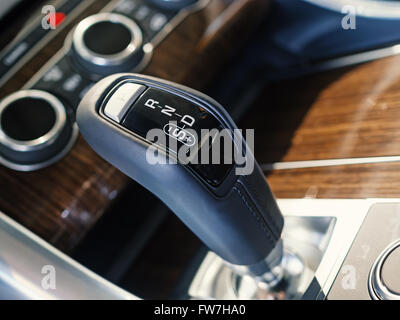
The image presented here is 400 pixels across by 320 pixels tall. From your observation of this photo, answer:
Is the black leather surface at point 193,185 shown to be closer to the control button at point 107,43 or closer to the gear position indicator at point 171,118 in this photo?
Answer: the gear position indicator at point 171,118

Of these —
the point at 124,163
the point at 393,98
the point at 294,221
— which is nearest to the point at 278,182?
the point at 294,221

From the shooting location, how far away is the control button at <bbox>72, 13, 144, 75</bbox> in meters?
0.51

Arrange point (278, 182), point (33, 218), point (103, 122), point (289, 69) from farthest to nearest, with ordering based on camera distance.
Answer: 1. point (289, 69)
2. point (278, 182)
3. point (33, 218)
4. point (103, 122)

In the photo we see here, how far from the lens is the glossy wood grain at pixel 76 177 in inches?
17.8

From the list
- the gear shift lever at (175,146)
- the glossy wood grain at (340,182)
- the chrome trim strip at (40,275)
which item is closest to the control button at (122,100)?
the gear shift lever at (175,146)

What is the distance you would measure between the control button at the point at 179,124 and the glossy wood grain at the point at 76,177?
0.17 m

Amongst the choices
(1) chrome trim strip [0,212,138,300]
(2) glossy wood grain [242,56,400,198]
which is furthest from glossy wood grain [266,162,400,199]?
(1) chrome trim strip [0,212,138,300]

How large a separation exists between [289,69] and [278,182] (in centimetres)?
24

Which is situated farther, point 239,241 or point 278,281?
point 278,281

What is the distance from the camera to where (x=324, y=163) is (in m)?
0.53

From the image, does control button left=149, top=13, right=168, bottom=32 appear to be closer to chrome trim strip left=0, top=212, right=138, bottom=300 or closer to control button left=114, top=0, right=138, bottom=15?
control button left=114, top=0, right=138, bottom=15

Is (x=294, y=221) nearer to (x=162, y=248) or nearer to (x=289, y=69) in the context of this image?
(x=162, y=248)

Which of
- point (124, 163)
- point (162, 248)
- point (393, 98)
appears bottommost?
point (162, 248)
